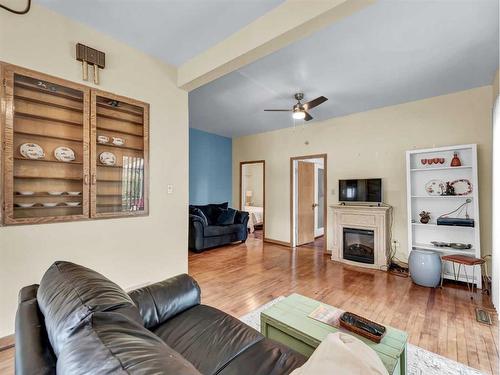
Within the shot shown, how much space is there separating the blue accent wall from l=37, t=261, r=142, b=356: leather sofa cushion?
4.74 metres

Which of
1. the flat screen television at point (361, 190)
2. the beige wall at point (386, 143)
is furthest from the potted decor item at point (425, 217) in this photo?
the flat screen television at point (361, 190)

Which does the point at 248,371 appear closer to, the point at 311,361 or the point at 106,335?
the point at 311,361

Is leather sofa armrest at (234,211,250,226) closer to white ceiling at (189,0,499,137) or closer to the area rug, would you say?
white ceiling at (189,0,499,137)

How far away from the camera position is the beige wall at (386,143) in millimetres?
3287

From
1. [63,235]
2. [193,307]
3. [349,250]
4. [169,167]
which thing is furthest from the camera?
[349,250]

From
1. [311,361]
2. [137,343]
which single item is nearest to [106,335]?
[137,343]

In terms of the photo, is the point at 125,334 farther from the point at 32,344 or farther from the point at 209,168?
the point at 209,168

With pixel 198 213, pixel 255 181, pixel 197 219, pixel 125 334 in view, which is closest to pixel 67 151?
pixel 125 334

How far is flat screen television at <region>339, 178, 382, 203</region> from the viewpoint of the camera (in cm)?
402

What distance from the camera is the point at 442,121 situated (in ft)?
11.7

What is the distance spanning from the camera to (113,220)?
2.46 meters

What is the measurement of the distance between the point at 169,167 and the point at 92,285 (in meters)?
2.13

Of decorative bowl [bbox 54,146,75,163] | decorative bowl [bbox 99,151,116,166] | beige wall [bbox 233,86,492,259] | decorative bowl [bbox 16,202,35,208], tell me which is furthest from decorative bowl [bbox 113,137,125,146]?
beige wall [bbox 233,86,492,259]

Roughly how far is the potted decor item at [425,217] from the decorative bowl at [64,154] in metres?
4.52
